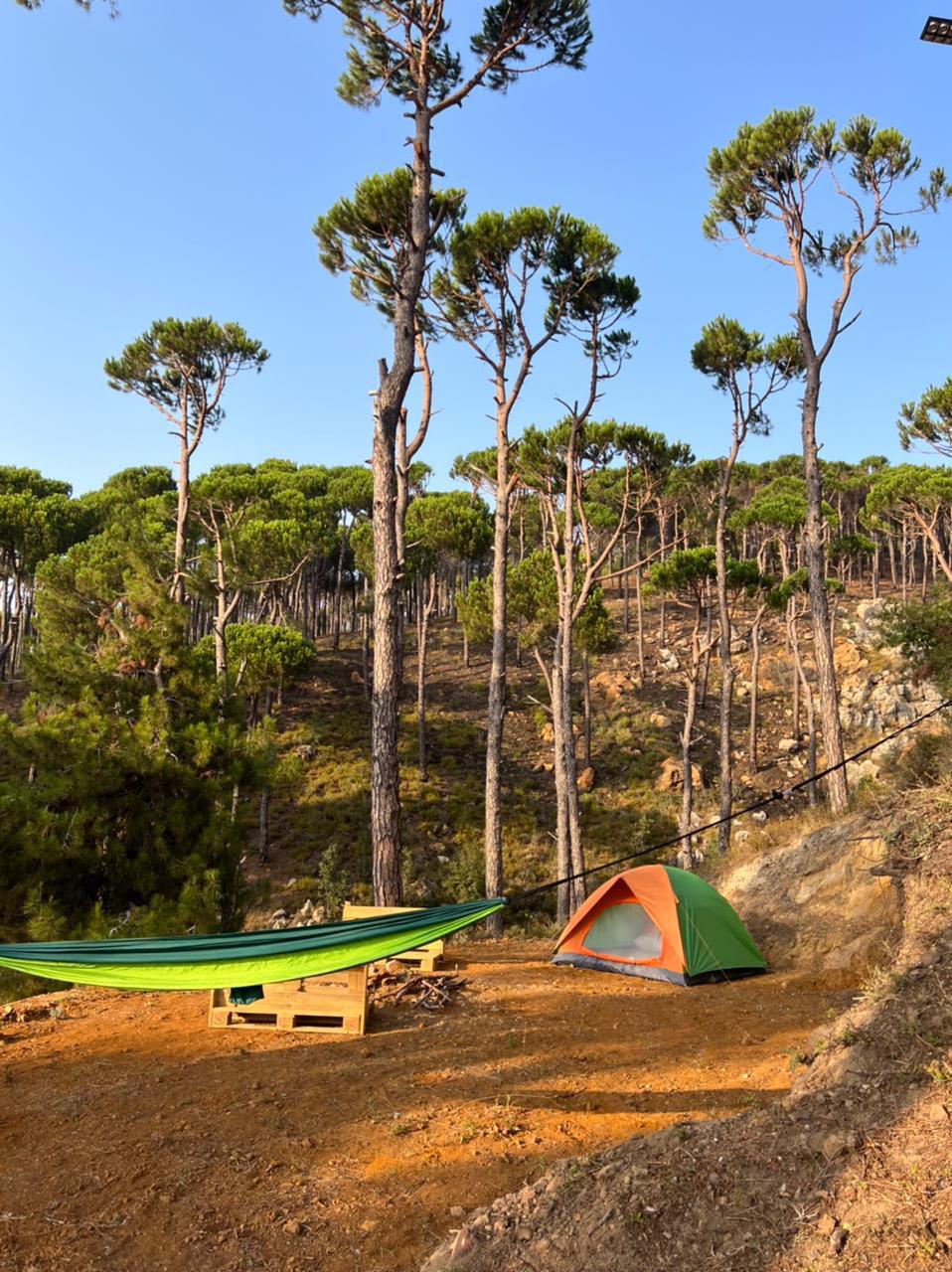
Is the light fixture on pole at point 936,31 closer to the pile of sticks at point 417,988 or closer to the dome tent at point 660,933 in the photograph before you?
the dome tent at point 660,933

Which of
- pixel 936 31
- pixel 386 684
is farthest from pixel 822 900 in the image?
pixel 936 31

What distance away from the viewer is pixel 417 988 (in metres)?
8.07

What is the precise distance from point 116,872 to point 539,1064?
17.4 feet

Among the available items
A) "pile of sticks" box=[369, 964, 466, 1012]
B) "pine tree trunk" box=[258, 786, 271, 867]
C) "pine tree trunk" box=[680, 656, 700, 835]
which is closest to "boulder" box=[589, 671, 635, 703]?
"pine tree trunk" box=[680, 656, 700, 835]

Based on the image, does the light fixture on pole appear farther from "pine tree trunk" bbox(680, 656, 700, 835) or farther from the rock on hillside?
"pine tree trunk" bbox(680, 656, 700, 835)

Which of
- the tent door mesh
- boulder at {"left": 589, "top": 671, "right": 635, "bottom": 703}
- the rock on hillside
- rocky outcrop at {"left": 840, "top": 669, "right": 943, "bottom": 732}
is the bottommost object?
the tent door mesh

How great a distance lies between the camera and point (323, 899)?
18.7 metres

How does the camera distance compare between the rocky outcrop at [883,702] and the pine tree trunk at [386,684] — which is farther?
the rocky outcrop at [883,702]

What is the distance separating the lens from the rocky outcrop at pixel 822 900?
29.0 ft

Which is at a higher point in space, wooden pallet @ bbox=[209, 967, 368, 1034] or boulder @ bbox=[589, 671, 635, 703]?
Answer: boulder @ bbox=[589, 671, 635, 703]

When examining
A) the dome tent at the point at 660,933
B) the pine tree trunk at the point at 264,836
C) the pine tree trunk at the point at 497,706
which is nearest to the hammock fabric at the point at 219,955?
the dome tent at the point at 660,933

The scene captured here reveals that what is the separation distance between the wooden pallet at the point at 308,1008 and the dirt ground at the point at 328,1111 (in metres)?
0.17

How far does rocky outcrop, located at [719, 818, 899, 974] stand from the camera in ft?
29.0

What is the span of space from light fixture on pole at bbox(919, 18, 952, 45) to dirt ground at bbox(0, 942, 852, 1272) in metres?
7.50
